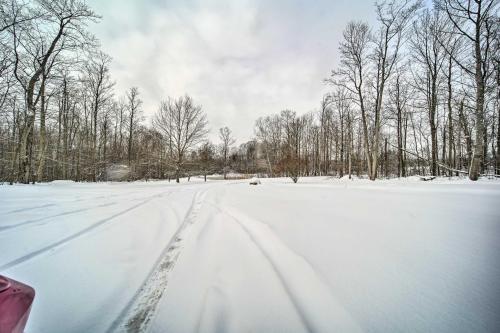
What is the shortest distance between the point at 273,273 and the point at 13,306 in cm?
176

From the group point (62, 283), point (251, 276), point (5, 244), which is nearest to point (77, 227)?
point (5, 244)

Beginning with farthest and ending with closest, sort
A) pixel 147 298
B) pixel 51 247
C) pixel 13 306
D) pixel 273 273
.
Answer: pixel 51 247
pixel 273 273
pixel 147 298
pixel 13 306

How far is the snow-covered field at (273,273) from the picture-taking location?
1.37m

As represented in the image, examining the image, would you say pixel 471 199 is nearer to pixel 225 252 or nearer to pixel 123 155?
pixel 225 252

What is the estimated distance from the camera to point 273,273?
2.04 metres

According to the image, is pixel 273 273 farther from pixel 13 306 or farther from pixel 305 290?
pixel 13 306

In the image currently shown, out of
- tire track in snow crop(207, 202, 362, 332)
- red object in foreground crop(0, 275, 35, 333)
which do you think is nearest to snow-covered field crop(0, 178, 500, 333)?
tire track in snow crop(207, 202, 362, 332)

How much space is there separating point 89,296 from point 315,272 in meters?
1.92

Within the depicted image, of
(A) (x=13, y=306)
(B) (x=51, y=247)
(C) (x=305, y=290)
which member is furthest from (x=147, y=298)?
(B) (x=51, y=247)

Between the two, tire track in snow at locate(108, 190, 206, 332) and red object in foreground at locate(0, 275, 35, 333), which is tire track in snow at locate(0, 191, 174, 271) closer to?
tire track in snow at locate(108, 190, 206, 332)

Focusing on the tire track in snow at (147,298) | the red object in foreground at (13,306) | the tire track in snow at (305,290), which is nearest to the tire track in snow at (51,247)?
the tire track in snow at (147,298)

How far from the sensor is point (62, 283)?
1.80 metres

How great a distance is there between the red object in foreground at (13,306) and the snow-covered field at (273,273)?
651 mm

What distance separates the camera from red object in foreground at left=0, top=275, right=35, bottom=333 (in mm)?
748
